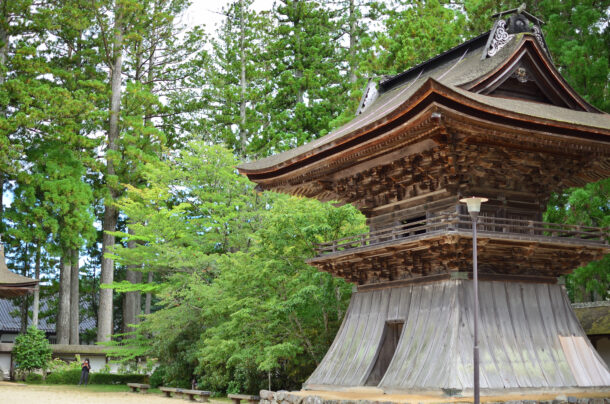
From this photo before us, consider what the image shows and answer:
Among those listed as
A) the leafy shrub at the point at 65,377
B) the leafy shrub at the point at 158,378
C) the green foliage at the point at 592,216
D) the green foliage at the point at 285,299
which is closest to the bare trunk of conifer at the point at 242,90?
the leafy shrub at the point at 158,378

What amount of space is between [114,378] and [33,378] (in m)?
3.57

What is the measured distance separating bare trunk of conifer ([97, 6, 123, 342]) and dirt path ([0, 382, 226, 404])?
28.5ft

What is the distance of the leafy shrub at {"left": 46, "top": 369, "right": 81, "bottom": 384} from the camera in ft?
105

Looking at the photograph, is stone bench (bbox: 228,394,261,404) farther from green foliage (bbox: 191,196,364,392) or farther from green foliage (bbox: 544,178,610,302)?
green foliage (bbox: 544,178,610,302)

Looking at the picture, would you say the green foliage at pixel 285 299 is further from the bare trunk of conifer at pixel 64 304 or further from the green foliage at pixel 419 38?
the bare trunk of conifer at pixel 64 304

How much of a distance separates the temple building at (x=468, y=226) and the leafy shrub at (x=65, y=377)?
19.6 m

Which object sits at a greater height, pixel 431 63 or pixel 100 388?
pixel 431 63

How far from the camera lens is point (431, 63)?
18828mm

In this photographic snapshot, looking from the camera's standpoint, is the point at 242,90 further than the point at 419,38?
Yes

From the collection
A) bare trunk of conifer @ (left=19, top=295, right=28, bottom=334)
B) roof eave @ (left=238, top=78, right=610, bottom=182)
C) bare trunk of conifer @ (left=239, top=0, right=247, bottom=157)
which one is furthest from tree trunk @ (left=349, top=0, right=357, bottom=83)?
roof eave @ (left=238, top=78, right=610, bottom=182)

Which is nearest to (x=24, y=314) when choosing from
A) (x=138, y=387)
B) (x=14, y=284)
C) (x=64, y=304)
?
(x=64, y=304)

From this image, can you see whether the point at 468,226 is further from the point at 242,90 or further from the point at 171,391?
the point at 242,90

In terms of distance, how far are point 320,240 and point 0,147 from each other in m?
21.5

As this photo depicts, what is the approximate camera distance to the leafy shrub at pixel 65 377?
3196 centimetres
